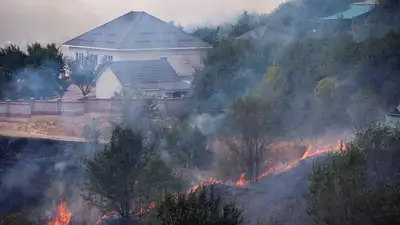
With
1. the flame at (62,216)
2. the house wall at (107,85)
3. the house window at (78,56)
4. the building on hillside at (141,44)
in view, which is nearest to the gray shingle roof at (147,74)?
the house wall at (107,85)

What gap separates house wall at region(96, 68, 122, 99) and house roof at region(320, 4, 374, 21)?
8061 mm

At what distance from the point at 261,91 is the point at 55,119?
535 centimetres

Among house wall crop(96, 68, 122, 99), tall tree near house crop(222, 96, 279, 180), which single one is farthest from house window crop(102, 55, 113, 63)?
A: tall tree near house crop(222, 96, 279, 180)

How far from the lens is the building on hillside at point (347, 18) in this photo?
65.6ft

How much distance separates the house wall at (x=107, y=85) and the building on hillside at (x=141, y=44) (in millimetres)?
2622

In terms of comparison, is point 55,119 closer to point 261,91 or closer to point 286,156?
point 261,91

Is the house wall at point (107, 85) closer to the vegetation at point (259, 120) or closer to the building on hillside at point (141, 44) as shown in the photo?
the vegetation at point (259, 120)

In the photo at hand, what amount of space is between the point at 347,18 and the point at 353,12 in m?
1.69

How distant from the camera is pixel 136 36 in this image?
21328mm

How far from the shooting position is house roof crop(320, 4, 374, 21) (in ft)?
70.7

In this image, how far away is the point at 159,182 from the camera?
972 cm

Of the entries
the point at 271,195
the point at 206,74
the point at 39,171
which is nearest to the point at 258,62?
the point at 206,74

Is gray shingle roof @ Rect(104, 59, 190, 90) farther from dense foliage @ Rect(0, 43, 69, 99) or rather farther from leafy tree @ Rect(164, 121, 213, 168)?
leafy tree @ Rect(164, 121, 213, 168)

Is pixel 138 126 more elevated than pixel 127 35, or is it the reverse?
pixel 127 35
